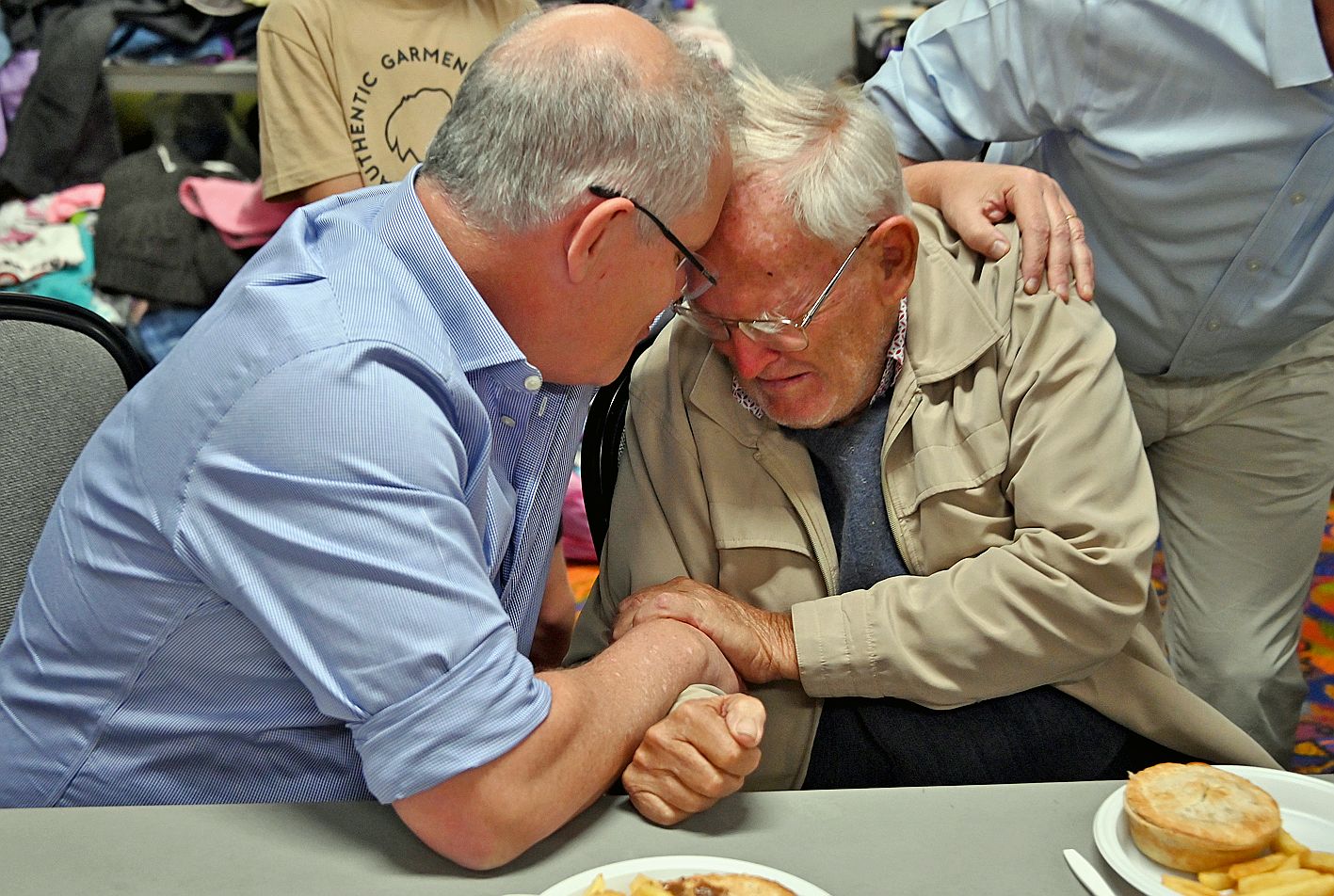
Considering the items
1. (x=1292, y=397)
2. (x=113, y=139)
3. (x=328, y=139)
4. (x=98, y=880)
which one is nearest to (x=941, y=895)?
(x=98, y=880)

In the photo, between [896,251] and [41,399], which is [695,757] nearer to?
[896,251]

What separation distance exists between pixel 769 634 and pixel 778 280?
458 mm

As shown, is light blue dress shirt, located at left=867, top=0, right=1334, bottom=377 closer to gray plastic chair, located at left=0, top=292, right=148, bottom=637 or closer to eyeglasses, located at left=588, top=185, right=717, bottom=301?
eyeglasses, located at left=588, top=185, right=717, bottom=301

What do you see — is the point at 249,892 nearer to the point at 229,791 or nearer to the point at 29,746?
the point at 229,791

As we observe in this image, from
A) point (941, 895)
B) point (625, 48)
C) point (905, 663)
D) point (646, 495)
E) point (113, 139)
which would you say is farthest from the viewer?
point (113, 139)

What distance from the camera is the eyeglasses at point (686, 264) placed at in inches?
49.5

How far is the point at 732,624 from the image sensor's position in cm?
156

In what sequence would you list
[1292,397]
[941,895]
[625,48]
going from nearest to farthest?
[941,895]
[625,48]
[1292,397]

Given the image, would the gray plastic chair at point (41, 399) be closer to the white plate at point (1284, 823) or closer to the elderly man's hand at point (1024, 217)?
the elderly man's hand at point (1024, 217)

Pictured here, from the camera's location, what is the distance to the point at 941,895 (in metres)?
1.07

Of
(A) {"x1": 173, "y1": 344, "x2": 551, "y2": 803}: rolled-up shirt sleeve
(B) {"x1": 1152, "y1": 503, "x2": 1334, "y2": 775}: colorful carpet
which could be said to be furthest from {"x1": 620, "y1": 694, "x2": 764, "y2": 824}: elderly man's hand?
(B) {"x1": 1152, "y1": 503, "x2": 1334, "y2": 775}: colorful carpet

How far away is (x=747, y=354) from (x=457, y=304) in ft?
1.53

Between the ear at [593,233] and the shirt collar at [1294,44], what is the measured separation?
40.5 inches

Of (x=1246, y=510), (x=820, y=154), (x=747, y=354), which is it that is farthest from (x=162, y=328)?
(x=1246, y=510)
